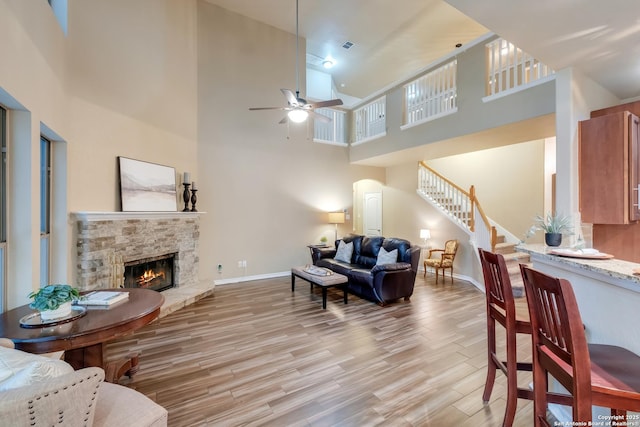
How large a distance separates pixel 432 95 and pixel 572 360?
5213 mm

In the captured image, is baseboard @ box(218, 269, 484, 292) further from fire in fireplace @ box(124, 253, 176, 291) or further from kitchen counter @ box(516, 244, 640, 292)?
kitchen counter @ box(516, 244, 640, 292)

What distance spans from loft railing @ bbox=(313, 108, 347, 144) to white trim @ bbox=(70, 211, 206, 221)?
3.52 m

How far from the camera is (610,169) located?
2.72 m

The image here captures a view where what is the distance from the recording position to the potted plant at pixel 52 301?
5.43 feet

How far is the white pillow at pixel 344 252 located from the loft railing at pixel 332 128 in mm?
2753

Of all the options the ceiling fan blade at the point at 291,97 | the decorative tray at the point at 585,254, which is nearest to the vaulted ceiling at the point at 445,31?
the decorative tray at the point at 585,254

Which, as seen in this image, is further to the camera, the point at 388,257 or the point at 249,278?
the point at 249,278

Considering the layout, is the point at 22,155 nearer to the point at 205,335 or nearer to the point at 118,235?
the point at 118,235

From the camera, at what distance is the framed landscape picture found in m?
3.84

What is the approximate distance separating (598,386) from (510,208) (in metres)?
6.19

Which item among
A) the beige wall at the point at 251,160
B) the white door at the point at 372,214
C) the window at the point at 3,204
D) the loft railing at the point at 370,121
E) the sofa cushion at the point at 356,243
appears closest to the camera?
the window at the point at 3,204

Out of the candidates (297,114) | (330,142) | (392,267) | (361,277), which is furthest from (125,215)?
(330,142)

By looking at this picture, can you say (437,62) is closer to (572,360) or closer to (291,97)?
(291,97)

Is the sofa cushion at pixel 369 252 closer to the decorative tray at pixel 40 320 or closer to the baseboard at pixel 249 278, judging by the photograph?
the baseboard at pixel 249 278
